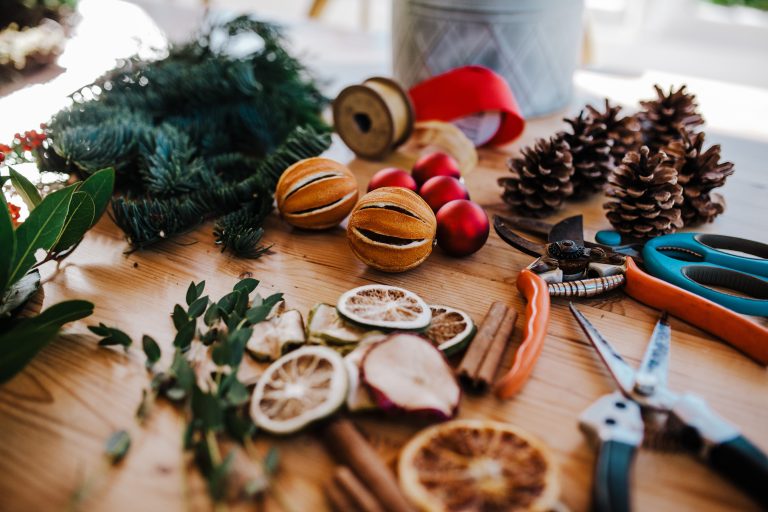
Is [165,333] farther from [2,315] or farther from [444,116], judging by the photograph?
[444,116]

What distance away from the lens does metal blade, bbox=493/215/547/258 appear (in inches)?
34.5

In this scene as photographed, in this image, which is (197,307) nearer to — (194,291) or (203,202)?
(194,291)

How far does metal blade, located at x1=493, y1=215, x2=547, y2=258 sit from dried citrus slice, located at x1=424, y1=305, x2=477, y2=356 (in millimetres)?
191

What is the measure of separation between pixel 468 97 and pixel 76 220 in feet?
2.43

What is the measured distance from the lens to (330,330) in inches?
27.2

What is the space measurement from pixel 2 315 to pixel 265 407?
359mm

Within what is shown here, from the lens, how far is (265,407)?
1.93 ft

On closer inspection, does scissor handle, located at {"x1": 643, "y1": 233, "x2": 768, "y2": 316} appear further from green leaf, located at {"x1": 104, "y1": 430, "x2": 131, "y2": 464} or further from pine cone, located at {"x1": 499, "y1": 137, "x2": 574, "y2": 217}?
green leaf, located at {"x1": 104, "y1": 430, "x2": 131, "y2": 464}

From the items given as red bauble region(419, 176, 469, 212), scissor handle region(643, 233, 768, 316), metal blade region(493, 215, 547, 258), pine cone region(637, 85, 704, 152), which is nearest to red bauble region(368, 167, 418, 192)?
red bauble region(419, 176, 469, 212)

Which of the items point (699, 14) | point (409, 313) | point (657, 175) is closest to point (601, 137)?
point (657, 175)

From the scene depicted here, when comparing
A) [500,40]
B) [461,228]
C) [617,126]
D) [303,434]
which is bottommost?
[303,434]

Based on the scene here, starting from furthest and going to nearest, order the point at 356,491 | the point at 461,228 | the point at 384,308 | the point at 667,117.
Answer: the point at 667,117 < the point at 461,228 < the point at 384,308 < the point at 356,491

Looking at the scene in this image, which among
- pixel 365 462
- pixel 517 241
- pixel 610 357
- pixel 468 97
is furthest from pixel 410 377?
pixel 468 97

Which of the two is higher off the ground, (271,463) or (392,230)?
(392,230)
